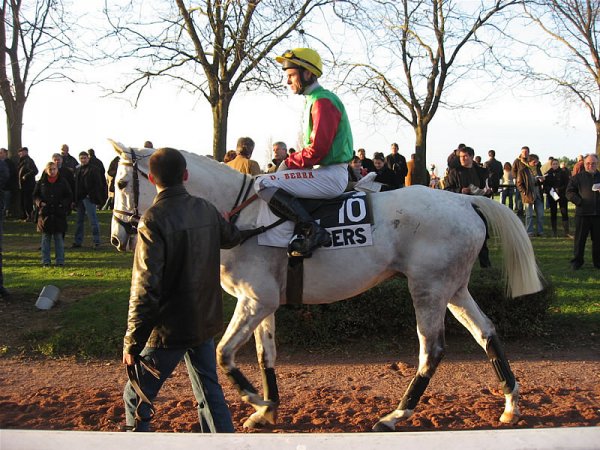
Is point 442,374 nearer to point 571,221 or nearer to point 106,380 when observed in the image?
Result: point 106,380

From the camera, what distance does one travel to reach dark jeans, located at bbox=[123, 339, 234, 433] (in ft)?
10.5

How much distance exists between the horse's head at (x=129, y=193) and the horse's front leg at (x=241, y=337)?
894 mm

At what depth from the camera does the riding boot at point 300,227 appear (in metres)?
4.15

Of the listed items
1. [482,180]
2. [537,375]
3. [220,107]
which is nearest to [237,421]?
[537,375]

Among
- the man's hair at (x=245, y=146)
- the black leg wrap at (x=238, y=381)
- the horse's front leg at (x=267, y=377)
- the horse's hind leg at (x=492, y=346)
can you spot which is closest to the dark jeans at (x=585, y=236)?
the man's hair at (x=245, y=146)

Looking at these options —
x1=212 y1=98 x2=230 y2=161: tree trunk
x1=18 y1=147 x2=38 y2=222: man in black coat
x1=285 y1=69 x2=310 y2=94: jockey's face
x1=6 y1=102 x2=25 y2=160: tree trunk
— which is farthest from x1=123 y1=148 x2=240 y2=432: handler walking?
x1=6 y1=102 x2=25 y2=160: tree trunk

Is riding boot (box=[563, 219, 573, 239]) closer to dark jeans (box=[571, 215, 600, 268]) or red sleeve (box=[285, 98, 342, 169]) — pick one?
dark jeans (box=[571, 215, 600, 268])

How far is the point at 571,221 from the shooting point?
16859 millimetres

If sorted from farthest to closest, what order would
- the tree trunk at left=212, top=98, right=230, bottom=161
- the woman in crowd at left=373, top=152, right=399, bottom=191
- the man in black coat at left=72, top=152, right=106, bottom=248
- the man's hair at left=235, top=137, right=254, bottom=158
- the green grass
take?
the tree trunk at left=212, top=98, right=230, bottom=161 → the man in black coat at left=72, top=152, right=106, bottom=248 → the woman in crowd at left=373, top=152, right=399, bottom=191 → the man's hair at left=235, top=137, right=254, bottom=158 → the green grass

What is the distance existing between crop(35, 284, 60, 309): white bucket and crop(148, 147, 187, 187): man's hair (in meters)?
4.96

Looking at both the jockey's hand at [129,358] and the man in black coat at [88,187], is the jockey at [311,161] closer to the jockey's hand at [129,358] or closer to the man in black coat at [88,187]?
the jockey's hand at [129,358]

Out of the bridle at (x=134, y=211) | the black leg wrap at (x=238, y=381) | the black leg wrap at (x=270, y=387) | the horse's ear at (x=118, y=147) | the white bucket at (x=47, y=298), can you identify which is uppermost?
the horse's ear at (x=118, y=147)

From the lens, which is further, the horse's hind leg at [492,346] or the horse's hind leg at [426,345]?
the horse's hind leg at [492,346]

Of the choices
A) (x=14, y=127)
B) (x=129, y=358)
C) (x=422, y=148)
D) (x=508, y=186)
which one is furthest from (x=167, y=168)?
(x=14, y=127)
